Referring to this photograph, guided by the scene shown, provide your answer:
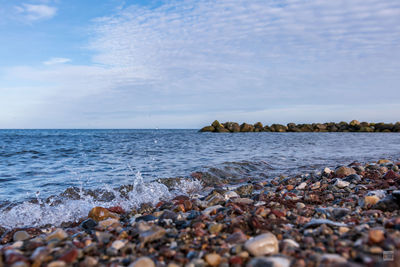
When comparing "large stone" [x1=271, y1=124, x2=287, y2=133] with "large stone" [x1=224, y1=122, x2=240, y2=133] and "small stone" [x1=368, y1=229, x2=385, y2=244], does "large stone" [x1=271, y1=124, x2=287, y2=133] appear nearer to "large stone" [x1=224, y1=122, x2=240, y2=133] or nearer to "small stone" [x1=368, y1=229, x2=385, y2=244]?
"large stone" [x1=224, y1=122, x2=240, y2=133]

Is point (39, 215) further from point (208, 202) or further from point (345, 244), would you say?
point (345, 244)

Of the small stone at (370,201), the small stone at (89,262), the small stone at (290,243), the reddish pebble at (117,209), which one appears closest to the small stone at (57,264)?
the small stone at (89,262)

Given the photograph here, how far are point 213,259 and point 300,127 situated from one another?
54.3 m

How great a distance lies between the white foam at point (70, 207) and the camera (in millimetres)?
4512

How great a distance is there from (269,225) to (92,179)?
19.3 feet

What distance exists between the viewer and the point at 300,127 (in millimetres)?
53000

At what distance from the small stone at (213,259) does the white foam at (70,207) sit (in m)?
3.24

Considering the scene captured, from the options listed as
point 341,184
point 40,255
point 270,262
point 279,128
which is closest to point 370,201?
point 341,184

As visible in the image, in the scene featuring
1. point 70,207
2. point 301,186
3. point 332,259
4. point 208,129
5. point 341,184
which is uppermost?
point 208,129

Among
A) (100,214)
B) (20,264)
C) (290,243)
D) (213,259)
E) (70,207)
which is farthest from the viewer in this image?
(70,207)

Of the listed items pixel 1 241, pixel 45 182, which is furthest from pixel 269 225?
pixel 45 182

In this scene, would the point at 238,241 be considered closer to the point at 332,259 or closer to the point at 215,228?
the point at 215,228

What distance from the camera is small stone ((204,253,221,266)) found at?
6.60ft

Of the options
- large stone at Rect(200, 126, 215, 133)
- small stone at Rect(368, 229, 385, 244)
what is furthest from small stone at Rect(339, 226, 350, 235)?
large stone at Rect(200, 126, 215, 133)
